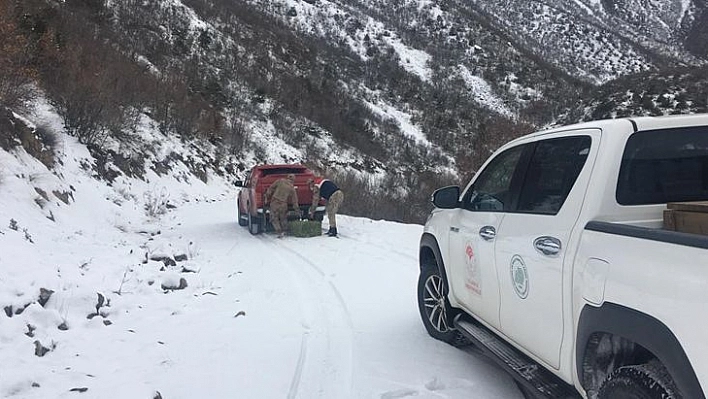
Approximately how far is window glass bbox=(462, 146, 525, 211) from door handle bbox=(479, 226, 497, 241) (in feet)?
0.53

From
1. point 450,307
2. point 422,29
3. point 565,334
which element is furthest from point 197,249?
point 422,29

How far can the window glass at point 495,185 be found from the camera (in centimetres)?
438

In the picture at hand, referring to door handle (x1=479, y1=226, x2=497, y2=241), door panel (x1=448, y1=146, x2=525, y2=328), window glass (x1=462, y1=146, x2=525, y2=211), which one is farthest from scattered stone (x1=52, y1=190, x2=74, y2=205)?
door handle (x1=479, y1=226, x2=497, y2=241)

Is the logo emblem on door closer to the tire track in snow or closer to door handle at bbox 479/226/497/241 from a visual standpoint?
door handle at bbox 479/226/497/241

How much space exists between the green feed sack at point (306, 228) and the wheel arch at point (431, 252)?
23.9ft

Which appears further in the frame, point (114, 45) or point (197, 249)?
point (114, 45)

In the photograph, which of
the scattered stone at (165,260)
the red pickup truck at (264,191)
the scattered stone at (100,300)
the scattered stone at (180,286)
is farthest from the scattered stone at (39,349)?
the red pickup truck at (264,191)

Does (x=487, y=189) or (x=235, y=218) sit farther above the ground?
(x=487, y=189)

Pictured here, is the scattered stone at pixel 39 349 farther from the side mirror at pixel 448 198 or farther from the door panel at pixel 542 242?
the door panel at pixel 542 242

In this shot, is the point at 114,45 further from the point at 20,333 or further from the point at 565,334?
the point at 565,334

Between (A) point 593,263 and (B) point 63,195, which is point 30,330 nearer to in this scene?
(A) point 593,263

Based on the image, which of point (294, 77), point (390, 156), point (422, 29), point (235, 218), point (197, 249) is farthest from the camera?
point (422, 29)

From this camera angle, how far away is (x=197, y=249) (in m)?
11.1

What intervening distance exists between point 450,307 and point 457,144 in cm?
4938
